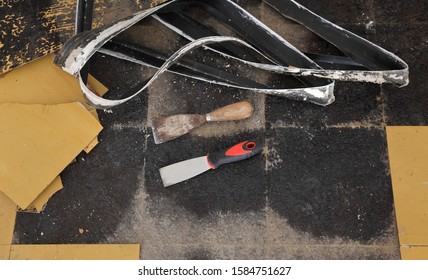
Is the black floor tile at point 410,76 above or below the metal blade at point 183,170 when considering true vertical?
above

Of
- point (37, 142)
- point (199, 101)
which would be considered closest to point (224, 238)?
point (199, 101)

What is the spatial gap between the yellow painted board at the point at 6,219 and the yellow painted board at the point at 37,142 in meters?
0.07

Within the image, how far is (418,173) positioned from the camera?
7.58ft

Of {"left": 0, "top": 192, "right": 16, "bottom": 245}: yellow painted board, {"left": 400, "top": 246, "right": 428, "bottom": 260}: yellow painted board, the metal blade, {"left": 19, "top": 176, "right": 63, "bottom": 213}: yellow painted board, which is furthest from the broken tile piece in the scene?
{"left": 400, "top": 246, "right": 428, "bottom": 260}: yellow painted board

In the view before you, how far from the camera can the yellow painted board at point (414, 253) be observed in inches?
89.0

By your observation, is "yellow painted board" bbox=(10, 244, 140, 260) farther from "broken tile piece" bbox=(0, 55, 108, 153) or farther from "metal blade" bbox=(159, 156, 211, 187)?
"broken tile piece" bbox=(0, 55, 108, 153)

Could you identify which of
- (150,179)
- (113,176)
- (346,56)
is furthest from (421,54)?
(113,176)

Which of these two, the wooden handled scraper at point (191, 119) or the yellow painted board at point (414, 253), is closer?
the yellow painted board at point (414, 253)

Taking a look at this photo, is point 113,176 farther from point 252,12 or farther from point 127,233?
point 252,12

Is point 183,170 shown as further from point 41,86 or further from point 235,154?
point 41,86

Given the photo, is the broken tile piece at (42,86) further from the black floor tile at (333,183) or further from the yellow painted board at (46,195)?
the black floor tile at (333,183)

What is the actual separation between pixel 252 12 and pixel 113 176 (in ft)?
3.66

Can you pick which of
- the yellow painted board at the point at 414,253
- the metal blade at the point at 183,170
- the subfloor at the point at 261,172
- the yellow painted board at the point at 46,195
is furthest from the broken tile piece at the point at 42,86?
the yellow painted board at the point at 414,253

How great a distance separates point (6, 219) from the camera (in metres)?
2.42
